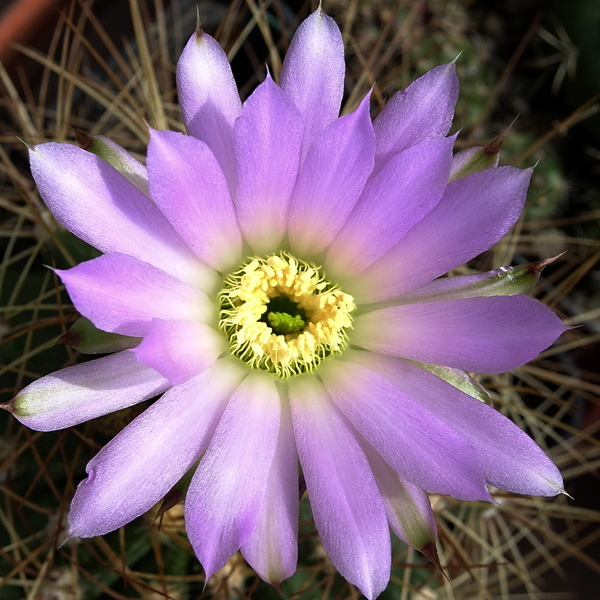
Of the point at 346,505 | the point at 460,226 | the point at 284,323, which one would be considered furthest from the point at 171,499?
the point at 460,226

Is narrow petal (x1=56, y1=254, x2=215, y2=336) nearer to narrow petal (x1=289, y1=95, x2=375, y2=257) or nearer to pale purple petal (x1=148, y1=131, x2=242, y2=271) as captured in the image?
pale purple petal (x1=148, y1=131, x2=242, y2=271)

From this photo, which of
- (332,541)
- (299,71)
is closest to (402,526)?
(332,541)

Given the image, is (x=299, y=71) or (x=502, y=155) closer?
(x=299, y=71)

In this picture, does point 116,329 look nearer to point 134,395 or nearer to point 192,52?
point 134,395

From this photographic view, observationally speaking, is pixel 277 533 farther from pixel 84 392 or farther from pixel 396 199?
pixel 396 199

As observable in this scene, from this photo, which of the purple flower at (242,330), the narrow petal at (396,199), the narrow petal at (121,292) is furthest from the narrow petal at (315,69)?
the narrow petal at (121,292)

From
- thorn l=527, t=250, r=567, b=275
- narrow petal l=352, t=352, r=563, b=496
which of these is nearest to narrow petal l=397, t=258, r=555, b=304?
thorn l=527, t=250, r=567, b=275
